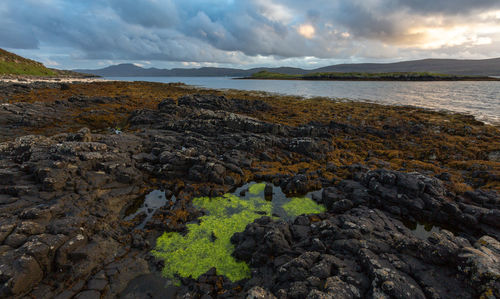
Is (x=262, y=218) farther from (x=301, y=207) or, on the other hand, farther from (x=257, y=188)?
(x=257, y=188)

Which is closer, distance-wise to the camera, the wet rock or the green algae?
the wet rock

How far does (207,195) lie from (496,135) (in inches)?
1836

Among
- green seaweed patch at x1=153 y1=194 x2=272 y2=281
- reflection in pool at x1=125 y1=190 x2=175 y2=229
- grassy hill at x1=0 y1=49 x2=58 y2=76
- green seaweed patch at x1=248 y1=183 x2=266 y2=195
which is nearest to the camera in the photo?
green seaweed patch at x1=153 y1=194 x2=272 y2=281

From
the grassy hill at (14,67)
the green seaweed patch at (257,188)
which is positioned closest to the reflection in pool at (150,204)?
the green seaweed patch at (257,188)

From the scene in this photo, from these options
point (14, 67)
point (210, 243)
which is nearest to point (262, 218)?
point (210, 243)

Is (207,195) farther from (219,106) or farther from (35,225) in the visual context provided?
(219,106)

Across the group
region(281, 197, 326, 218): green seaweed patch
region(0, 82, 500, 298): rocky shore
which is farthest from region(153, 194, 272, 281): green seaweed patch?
region(281, 197, 326, 218): green seaweed patch

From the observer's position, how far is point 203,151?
2495 cm

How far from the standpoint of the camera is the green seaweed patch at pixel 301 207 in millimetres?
16844

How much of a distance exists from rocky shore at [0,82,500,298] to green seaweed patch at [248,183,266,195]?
1.53 m

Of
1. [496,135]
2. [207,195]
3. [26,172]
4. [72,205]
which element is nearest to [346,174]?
[207,195]

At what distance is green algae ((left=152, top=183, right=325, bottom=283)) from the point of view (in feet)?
38.3

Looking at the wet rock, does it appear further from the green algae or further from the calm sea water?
the calm sea water

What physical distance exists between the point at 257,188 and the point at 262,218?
18.7 feet
